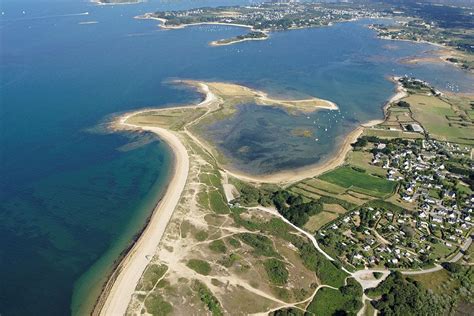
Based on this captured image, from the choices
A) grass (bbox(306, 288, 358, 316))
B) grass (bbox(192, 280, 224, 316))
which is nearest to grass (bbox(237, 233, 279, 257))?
grass (bbox(306, 288, 358, 316))

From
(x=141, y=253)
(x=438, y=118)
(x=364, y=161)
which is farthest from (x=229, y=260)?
(x=438, y=118)

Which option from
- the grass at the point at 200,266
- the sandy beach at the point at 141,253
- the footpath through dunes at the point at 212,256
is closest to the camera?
the sandy beach at the point at 141,253

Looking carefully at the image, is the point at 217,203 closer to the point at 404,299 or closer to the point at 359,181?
the point at 359,181

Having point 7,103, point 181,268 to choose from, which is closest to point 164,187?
point 181,268

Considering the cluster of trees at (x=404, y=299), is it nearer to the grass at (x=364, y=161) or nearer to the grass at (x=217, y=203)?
the grass at (x=217, y=203)

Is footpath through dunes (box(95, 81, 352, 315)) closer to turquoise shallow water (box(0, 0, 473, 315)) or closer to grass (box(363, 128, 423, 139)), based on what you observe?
turquoise shallow water (box(0, 0, 473, 315))

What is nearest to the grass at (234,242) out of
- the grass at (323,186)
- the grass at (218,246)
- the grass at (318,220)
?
the grass at (218,246)
